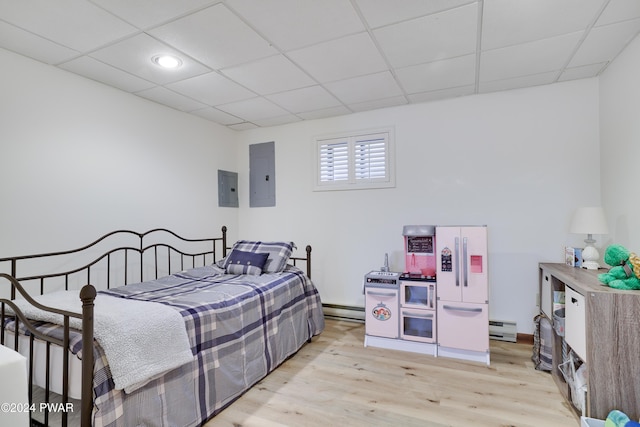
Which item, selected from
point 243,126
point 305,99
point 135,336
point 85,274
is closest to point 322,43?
point 305,99

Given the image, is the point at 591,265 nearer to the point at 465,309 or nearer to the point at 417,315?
the point at 465,309

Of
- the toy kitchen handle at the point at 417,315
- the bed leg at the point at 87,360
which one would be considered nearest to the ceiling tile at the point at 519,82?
the toy kitchen handle at the point at 417,315

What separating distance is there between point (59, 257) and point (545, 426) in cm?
353

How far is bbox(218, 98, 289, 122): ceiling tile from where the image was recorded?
3.32m

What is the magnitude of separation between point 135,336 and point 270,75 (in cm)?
216

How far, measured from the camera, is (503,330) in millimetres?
3055

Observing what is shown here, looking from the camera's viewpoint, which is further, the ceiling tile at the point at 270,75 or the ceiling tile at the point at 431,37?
the ceiling tile at the point at 270,75

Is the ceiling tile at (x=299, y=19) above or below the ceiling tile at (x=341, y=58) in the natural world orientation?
above

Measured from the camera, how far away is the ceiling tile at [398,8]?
71.0 inches

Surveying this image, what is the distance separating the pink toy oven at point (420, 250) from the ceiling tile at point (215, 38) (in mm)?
1930

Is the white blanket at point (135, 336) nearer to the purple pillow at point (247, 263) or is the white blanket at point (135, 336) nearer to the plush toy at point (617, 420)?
the purple pillow at point (247, 263)

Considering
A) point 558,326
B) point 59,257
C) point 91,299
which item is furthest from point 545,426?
point 59,257

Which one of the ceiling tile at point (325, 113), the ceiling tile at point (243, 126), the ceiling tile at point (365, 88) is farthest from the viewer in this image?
the ceiling tile at point (243, 126)

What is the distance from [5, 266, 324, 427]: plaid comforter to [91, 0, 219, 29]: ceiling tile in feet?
5.75
